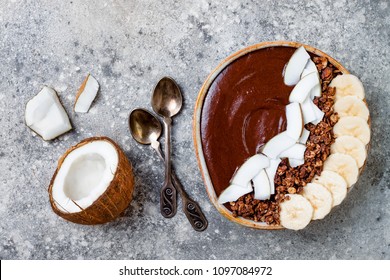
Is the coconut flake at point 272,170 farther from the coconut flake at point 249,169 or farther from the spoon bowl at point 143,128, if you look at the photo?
the spoon bowl at point 143,128

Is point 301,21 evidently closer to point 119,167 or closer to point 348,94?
point 348,94

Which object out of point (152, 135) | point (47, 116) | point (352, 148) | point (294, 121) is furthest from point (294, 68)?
point (47, 116)

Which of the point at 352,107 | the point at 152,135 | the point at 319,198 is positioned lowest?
the point at 319,198

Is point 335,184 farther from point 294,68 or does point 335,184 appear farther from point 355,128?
point 294,68

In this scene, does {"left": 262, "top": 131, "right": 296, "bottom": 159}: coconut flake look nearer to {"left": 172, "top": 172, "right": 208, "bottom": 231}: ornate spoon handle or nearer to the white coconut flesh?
{"left": 172, "top": 172, "right": 208, "bottom": 231}: ornate spoon handle
